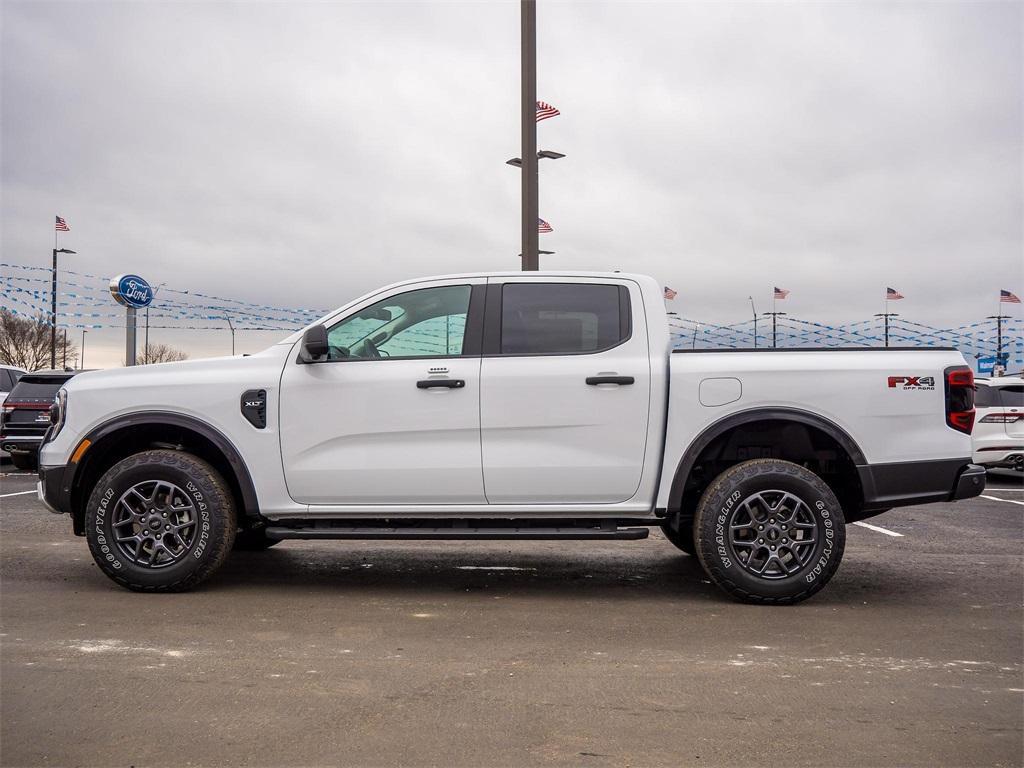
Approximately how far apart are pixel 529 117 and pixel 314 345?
269 inches

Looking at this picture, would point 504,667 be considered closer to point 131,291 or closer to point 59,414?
point 59,414

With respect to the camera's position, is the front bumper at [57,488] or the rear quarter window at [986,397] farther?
the rear quarter window at [986,397]

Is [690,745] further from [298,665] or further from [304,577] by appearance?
[304,577]

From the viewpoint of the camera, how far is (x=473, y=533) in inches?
212

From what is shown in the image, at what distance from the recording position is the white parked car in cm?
1325

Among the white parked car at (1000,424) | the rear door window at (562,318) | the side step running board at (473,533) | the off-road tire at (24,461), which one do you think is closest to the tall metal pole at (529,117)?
the rear door window at (562,318)

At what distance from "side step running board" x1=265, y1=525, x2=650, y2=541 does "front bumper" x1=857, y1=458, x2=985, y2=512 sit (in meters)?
1.37

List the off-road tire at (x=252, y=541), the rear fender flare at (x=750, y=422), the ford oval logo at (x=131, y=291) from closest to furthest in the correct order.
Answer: the rear fender flare at (x=750, y=422)
the off-road tire at (x=252, y=541)
the ford oval logo at (x=131, y=291)

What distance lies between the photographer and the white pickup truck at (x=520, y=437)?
5340 mm

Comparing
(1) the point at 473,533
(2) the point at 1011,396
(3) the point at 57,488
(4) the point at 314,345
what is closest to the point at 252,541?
(3) the point at 57,488

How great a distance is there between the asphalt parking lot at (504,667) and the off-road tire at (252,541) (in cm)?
25

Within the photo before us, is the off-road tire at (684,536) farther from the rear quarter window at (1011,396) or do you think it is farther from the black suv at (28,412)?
the black suv at (28,412)

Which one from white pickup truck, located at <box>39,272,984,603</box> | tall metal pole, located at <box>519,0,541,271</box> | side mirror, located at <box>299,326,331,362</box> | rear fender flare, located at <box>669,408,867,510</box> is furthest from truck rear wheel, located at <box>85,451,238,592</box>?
tall metal pole, located at <box>519,0,541,271</box>

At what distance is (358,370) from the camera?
5512 millimetres
